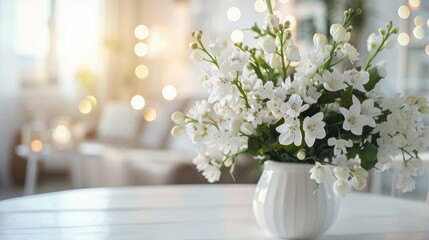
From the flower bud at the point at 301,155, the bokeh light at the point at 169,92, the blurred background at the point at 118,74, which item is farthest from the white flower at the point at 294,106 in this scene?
the bokeh light at the point at 169,92

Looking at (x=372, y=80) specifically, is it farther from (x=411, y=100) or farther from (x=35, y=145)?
(x=35, y=145)

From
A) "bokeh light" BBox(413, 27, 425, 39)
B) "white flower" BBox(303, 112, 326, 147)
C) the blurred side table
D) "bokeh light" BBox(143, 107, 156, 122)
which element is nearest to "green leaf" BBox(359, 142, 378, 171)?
"white flower" BBox(303, 112, 326, 147)

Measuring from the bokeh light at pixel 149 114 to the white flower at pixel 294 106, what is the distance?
394 centimetres

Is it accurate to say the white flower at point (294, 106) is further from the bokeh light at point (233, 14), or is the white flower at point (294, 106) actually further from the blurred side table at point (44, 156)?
the bokeh light at point (233, 14)

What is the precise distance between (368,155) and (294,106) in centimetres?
20

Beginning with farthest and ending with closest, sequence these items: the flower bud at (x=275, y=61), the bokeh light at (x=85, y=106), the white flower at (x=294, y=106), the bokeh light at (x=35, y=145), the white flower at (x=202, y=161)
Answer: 1. the bokeh light at (x=85, y=106)
2. the bokeh light at (x=35, y=145)
3. the white flower at (x=202, y=161)
4. the flower bud at (x=275, y=61)
5. the white flower at (x=294, y=106)

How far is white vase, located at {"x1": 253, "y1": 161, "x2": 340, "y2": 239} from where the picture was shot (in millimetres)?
1177

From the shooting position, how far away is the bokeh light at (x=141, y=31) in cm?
598

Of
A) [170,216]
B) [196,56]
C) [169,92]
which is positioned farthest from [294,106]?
[169,92]

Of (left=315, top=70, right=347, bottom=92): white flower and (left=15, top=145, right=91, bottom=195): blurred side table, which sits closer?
(left=315, top=70, right=347, bottom=92): white flower

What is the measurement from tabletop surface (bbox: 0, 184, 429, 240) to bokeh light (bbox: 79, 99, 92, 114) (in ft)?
13.1

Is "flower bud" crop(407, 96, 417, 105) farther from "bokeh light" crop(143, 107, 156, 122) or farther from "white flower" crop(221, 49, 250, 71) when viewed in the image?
"bokeh light" crop(143, 107, 156, 122)

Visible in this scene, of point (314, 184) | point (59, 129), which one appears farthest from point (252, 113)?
point (59, 129)

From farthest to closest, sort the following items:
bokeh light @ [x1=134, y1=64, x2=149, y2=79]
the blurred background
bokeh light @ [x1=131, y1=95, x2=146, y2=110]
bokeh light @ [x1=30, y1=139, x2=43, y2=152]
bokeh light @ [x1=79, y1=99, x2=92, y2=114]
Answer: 1. bokeh light @ [x1=134, y1=64, x2=149, y2=79]
2. bokeh light @ [x1=79, y1=99, x2=92, y2=114]
3. bokeh light @ [x1=131, y1=95, x2=146, y2=110]
4. bokeh light @ [x1=30, y1=139, x2=43, y2=152]
5. the blurred background
